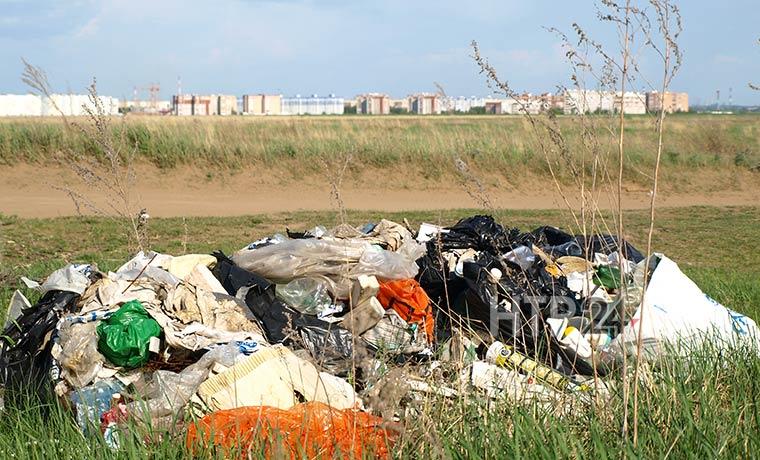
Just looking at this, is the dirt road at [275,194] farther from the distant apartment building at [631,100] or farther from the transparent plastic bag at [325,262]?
the distant apartment building at [631,100]

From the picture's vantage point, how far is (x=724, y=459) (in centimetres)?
288

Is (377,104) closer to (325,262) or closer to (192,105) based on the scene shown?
(192,105)

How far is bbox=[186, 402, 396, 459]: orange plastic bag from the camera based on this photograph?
305 cm

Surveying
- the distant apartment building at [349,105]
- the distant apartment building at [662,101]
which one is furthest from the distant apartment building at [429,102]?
the distant apartment building at [349,105]

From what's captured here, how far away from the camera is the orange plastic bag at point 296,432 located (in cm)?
305

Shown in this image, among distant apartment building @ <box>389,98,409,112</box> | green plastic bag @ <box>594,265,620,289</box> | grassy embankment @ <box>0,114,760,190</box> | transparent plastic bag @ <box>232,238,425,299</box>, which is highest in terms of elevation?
distant apartment building @ <box>389,98,409,112</box>

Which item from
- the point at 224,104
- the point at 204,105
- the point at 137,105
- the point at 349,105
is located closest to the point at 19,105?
the point at 204,105

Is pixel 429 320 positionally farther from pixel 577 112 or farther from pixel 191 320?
pixel 577 112

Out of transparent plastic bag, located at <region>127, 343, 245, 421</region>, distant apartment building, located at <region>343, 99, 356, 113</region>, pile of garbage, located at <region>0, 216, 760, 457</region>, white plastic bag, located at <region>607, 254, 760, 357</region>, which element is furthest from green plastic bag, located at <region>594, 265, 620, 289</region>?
distant apartment building, located at <region>343, 99, 356, 113</region>

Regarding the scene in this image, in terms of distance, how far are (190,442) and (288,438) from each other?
0.33 metres

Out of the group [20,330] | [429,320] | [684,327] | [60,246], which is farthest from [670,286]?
[60,246]

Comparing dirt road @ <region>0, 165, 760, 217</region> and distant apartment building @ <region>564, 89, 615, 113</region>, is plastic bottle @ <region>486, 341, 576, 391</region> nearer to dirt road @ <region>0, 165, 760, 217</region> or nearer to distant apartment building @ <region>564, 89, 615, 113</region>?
distant apartment building @ <region>564, 89, 615, 113</region>

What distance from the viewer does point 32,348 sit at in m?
4.62

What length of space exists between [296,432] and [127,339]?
53.8 inches
